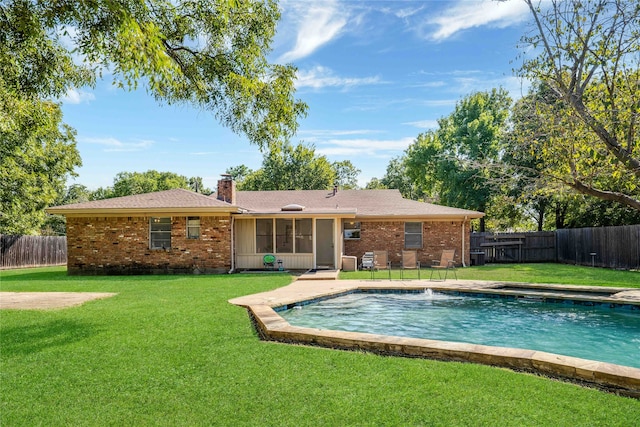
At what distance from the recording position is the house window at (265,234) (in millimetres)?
17172

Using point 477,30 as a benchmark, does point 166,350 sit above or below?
below

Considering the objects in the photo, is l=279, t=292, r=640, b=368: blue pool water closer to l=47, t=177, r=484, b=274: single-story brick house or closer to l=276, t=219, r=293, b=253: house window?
l=47, t=177, r=484, b=274: single-story brick house

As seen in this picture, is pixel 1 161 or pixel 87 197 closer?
pixel 1 161

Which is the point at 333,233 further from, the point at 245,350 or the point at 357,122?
the point at 357,122

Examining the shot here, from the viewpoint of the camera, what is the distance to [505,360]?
4695mm

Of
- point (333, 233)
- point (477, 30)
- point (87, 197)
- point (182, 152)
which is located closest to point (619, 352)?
point (477, 30)

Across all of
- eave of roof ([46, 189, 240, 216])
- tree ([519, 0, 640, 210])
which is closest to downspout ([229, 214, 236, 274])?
eave of roof ([46, 189, 240, 216])

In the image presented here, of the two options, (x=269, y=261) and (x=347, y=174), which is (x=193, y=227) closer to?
(x=269, y=261)

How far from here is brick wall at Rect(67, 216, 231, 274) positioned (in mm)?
15852

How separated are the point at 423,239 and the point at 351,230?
3118mm

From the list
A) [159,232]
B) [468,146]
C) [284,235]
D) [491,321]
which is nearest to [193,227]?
[159,232]

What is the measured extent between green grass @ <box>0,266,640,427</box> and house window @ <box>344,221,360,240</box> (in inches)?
506

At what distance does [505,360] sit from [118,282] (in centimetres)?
1148

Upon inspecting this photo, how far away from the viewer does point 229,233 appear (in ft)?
51.9
